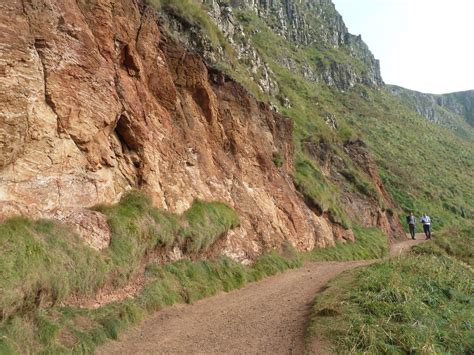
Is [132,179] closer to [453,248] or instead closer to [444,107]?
[453,248]

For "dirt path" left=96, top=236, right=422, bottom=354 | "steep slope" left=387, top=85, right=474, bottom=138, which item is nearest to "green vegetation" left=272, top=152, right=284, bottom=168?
"dirt path" left=96, top=236, right=422, bottom=354

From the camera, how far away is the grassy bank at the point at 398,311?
27.1 ft

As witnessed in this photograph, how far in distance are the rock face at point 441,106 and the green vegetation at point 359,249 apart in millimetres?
114345

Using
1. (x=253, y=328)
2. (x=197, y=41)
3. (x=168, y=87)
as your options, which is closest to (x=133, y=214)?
(x=253, y=328)

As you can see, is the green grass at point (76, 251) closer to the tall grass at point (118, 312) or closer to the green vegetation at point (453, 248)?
the tall grass at point (118, 312)

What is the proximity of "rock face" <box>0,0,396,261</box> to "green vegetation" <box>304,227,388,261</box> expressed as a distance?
0.99m

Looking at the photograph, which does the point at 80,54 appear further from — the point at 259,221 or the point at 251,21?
the point at 251,21

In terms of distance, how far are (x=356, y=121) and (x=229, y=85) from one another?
151ft

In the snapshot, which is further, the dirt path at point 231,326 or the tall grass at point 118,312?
the dirt path at point 231,326

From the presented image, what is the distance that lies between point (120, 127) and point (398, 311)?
9674mm

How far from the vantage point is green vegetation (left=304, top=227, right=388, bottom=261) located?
2247cm

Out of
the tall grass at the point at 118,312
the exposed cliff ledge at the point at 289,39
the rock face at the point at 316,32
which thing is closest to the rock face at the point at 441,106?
the exposed cliff ledge at the point at 289,39

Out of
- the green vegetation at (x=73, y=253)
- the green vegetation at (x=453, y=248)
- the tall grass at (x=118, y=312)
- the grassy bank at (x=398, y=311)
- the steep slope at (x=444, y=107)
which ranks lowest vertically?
the green vegetation at (x=453, y=248)

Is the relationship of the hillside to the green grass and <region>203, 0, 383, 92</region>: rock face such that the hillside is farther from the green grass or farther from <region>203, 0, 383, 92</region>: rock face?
<region>203, 0, 383, 92</region>: rock face
